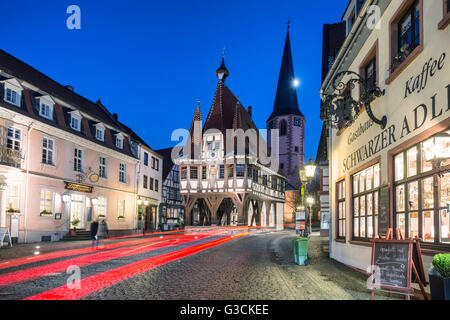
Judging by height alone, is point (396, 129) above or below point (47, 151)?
below

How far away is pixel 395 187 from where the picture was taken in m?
8.72

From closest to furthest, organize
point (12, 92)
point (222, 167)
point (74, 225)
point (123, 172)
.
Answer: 1. point (12, 92)
2. point (74, 225)
3. point (123, 172)
4. point (222, 167)

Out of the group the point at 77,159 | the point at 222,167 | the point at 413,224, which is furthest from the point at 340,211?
the point at 222,167

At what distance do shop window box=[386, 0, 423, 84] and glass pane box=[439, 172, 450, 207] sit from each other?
2.37m

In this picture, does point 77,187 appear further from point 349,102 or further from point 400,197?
point 400,197

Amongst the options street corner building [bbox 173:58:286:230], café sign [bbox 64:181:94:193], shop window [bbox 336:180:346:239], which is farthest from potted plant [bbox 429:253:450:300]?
street corner building [bbox 173:58:286:230]

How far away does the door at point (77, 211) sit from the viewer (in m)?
25.6

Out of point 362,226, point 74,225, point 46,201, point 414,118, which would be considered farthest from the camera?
point 74,225

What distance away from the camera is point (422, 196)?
7.41 meters

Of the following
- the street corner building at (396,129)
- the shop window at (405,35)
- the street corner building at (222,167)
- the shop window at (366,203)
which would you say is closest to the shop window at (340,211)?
the street corner building at (396,129)

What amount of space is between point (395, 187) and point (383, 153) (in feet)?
3.18

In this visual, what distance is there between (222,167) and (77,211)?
54.0 feet

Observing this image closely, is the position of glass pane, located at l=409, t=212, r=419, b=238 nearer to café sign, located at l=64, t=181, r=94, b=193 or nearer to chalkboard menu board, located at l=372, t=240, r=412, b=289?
chalkboard menu board, located at l=372, t=240, r=412, b=289
